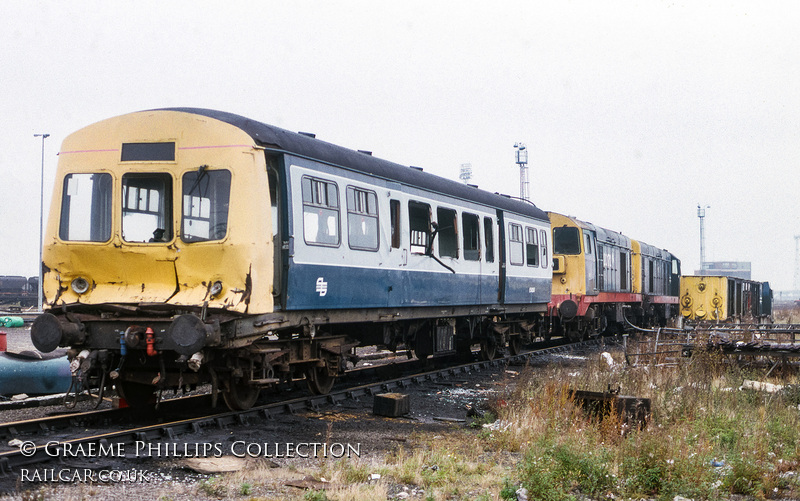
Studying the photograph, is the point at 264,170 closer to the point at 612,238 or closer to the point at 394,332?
the point at 394,332

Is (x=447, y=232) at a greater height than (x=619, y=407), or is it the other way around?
(x=447, y=232)

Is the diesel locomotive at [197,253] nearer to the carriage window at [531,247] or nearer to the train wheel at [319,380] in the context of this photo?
the train wheel at [319,380]

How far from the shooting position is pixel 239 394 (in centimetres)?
927

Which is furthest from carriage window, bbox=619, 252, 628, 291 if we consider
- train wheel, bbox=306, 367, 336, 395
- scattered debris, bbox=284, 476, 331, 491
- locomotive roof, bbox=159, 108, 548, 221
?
→ scattered debris, bbox=284, 476, 331, 491

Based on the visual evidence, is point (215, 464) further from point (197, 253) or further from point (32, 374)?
point (32, 374)

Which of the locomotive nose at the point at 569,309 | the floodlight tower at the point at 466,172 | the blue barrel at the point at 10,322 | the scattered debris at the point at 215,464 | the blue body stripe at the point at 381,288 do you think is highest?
the floodlight tower at the point at 466,172

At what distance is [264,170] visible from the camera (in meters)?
8.55

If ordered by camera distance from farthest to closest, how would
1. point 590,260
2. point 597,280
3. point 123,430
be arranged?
point 597,280, point 590,260, point 123,430

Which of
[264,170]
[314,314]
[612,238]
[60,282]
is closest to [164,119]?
[264,170]

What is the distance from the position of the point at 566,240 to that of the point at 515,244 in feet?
17.6

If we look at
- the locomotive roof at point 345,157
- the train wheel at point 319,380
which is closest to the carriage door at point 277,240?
the locomotive roof at point 345,157

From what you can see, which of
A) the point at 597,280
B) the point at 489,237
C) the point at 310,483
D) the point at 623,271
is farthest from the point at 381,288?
the point at 623,271

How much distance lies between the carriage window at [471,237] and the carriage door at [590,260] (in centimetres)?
726

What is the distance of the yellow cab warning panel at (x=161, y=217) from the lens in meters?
8.26
